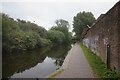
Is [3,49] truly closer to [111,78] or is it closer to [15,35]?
[15,35]

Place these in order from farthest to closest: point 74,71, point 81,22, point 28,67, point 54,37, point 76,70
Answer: point 81,22, point 54,37, point 28,67, point 76,70, point 74,71

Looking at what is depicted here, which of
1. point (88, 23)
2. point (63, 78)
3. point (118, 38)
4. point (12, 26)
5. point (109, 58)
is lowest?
point (63, 78)

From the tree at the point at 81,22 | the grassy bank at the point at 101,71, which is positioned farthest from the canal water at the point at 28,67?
the tree at the point at 81,22

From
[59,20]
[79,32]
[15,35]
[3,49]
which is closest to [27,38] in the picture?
[15,35]

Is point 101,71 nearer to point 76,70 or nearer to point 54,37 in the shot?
point 76,70

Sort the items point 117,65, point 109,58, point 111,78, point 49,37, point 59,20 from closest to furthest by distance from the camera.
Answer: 1. point 111,78
2. point 117,65
3. point 109,58
4. point 49,37
5. point 59,20

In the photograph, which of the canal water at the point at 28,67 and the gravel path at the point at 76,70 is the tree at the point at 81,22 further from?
the gravel path at the point at 76,70

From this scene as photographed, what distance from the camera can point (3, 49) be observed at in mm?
29328

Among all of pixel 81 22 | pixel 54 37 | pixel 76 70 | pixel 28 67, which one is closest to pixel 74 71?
pixel 76 70

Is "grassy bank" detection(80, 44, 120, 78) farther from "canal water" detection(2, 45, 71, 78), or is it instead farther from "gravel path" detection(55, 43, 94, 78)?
"canal water" detection(2, 45, 71, 78)

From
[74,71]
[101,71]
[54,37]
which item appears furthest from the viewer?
[54,37]

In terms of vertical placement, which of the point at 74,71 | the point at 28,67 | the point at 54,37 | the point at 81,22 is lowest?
the point at 28,67

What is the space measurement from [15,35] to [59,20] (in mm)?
64783

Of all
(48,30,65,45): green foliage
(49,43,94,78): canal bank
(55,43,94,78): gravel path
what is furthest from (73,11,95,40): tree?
(49,43,94,78): canal bank
